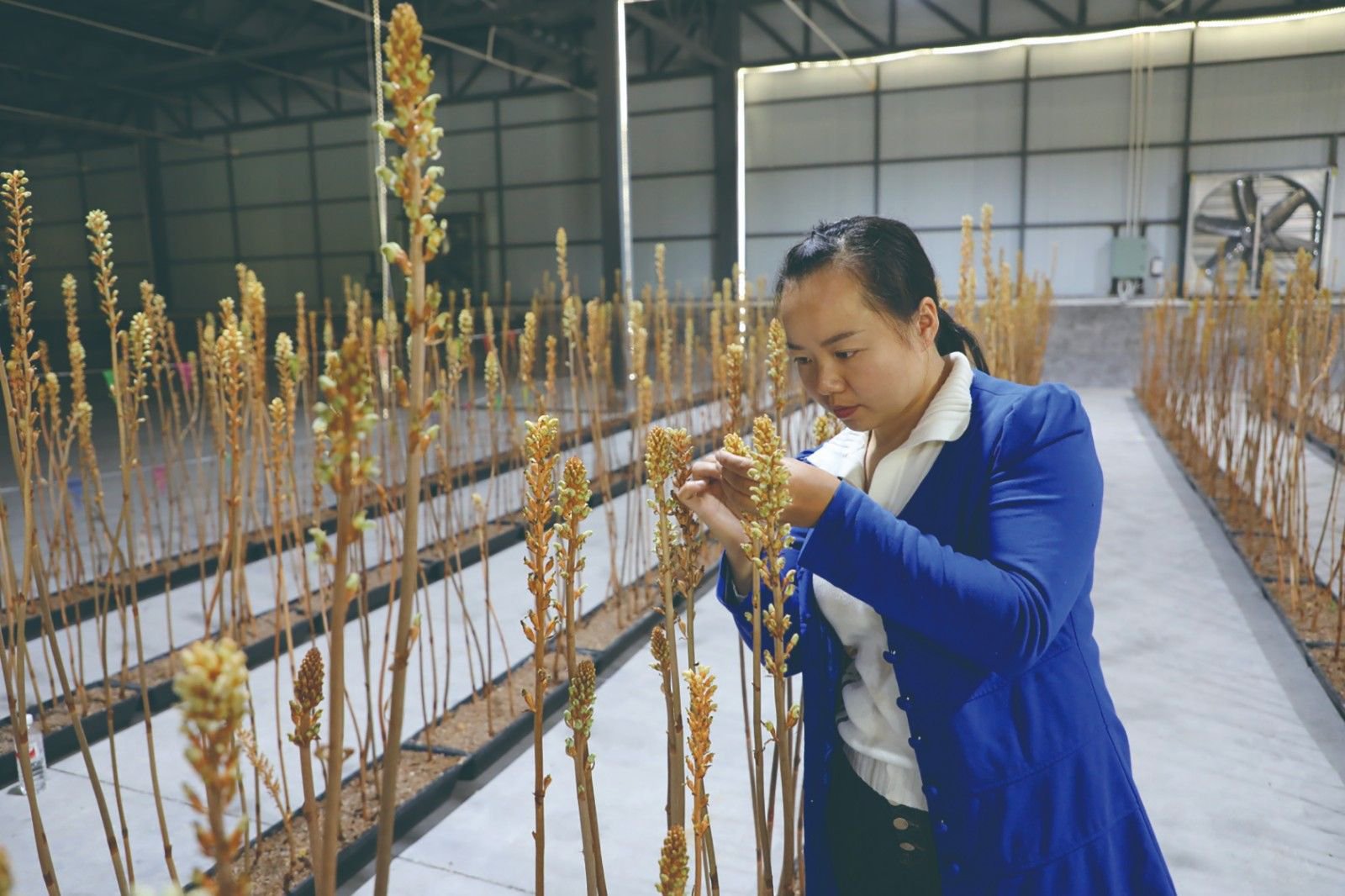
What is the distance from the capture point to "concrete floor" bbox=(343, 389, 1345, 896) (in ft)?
4.21

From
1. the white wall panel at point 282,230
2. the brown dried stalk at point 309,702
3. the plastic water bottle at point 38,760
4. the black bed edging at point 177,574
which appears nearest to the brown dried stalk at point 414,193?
the brown dried stalk at point 309,702

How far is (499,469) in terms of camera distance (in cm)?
384

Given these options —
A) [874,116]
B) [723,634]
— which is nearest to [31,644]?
[723,634]

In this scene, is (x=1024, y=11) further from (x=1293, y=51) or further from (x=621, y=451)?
(x=621, y=451)

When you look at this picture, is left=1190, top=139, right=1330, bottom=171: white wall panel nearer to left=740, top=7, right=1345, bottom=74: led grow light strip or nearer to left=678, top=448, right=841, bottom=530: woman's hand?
left=740, top=7, right=1345, bottom=74: led grow light strip

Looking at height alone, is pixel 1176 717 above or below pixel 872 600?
below

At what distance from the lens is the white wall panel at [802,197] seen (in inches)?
351

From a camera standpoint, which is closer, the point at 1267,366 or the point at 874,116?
the point at 1267,366

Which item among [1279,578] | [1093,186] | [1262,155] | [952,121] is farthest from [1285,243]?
[1279,578]

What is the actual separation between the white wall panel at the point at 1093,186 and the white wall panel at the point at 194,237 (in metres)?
6.79

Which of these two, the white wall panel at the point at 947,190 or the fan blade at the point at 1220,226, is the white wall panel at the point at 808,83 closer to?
the white wall panel at the point at 947,190

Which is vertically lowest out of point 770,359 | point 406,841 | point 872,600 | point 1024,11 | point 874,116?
point 406,841

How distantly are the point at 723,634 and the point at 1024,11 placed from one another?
7624 mm

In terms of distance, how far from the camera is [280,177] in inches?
418
